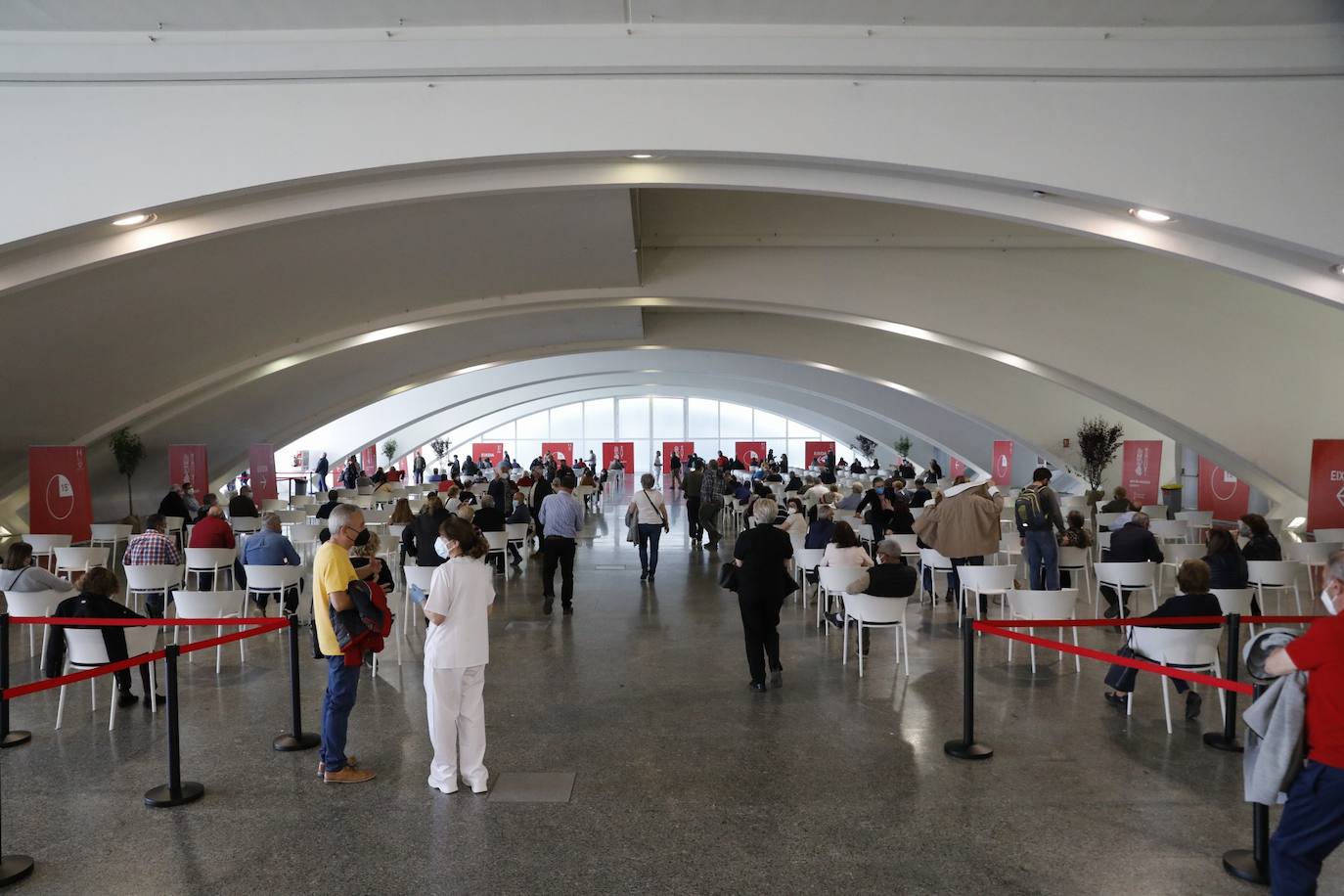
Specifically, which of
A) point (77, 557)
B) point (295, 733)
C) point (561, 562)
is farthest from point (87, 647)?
point (77, 557)

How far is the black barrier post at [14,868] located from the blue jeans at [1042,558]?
813 cm

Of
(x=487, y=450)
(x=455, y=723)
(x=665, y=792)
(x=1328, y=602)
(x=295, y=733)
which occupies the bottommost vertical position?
(x=665, y=792)

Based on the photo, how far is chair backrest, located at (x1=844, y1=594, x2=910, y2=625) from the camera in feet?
24.1

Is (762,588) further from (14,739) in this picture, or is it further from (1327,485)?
(1327,485)

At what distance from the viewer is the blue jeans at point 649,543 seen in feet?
39.4

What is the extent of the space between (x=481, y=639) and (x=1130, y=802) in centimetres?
344

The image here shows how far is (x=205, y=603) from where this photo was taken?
7.39 m

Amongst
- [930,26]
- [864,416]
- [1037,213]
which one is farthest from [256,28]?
[864,416]

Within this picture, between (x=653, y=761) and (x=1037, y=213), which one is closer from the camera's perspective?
(x=653, y=761)

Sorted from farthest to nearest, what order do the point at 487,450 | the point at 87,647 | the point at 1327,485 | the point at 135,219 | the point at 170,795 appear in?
the point at 487,450 → the point at 1327,485 → the point at 135,219 → the point at 87,647 → the point at 170,795

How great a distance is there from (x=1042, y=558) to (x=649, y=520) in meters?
4.71

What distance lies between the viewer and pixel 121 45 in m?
7.02

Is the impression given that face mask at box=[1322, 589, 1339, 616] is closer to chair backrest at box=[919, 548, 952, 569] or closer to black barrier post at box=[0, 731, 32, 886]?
black barrier post at box=[0, 731, 32, 886]

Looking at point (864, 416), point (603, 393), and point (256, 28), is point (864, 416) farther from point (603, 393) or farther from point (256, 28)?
point (256, 28)
